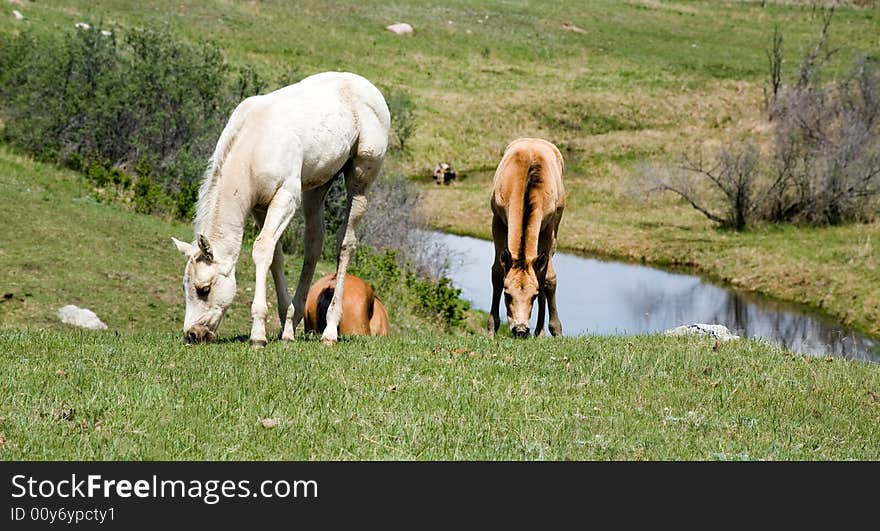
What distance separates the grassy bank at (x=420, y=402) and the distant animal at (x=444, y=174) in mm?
31799

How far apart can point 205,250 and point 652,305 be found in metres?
17.5

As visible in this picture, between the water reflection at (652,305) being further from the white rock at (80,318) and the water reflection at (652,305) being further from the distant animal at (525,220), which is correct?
the white rock at (80,318)

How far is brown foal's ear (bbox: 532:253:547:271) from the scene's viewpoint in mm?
11893

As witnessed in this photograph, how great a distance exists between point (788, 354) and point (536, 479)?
565cm

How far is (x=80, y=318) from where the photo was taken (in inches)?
602

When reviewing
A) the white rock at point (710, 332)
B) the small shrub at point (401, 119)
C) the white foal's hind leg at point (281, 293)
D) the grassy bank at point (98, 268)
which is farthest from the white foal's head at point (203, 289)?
the small shrub at point (401, 119)

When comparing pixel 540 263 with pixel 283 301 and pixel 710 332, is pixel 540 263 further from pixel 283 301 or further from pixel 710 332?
pixel 283 301

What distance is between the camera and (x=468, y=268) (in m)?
Answer: 28.0

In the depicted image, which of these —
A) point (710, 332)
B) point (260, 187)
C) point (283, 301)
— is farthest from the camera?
point (710, 332)

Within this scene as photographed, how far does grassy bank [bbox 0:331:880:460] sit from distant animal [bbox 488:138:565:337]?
125 centimetres

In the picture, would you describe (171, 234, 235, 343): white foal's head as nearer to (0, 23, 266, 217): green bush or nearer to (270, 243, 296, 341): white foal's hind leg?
(270, 243, 296, 341): white foal's hind leg

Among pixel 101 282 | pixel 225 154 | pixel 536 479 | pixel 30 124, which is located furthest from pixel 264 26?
pixel 536 479

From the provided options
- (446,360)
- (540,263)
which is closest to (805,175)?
(540,263)

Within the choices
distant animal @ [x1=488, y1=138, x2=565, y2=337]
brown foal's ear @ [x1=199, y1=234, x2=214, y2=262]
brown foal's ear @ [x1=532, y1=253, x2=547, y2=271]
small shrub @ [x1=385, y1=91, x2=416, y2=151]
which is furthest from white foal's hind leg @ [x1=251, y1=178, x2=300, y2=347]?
small shrub @ [x1=385, y1=91, x2=416, y2=151]
